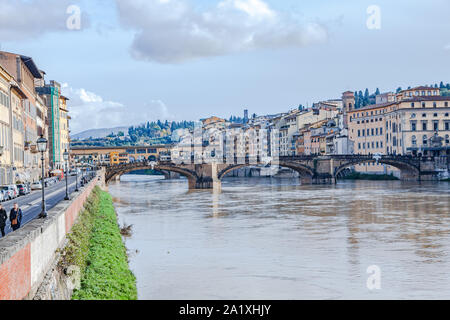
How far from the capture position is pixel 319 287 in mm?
20703

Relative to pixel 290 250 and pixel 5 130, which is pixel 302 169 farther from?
pixel 290 250

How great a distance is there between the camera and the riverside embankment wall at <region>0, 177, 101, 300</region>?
35.0 feet

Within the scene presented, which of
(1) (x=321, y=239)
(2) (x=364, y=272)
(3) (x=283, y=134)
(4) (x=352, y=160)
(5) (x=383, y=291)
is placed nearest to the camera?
(5) (x=383, y=291)

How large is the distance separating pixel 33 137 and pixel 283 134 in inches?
3395

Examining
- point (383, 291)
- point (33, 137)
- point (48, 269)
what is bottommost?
point (383, 291)

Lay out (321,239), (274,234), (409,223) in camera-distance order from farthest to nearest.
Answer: (409,223), (274,234), (321,239)

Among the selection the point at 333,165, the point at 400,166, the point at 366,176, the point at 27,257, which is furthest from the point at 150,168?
the point at 27,257

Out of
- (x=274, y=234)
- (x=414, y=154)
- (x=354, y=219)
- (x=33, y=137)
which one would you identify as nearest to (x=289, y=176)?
(x=414, y=154)

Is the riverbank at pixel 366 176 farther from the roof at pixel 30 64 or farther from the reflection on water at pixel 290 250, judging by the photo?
the roof at pixel 30 64

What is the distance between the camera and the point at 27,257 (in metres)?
12.5

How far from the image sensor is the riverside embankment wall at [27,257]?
35.0ft

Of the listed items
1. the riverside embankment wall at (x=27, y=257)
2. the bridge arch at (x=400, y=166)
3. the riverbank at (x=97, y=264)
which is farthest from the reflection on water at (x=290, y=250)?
the bridge arch at (x=400, y=166)

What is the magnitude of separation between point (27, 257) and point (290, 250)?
17.3 metres

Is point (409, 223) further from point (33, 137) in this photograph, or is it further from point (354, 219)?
point (33, 137)
